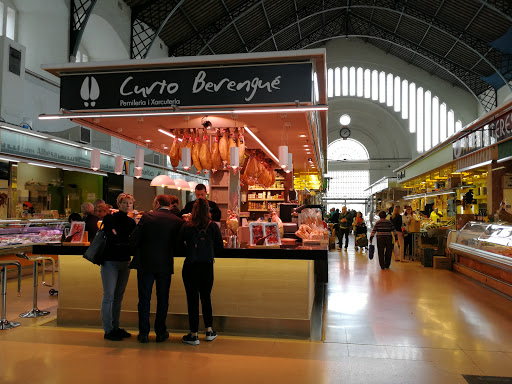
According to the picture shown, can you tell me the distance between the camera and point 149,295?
→ 15.0ft

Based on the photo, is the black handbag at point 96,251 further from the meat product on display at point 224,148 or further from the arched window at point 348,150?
the arched window at point 348,150

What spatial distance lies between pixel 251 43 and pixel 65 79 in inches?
684

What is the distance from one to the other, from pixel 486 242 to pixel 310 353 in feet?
16.5

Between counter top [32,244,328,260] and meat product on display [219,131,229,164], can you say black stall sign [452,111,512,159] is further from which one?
counter top [32,244,328,260]

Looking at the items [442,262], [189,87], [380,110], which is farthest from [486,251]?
[380,110]

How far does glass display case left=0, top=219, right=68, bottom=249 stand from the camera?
834cm

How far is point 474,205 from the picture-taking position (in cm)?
1227

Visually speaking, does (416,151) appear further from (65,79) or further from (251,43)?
(65,79)

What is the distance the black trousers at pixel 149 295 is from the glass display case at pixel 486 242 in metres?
5.07

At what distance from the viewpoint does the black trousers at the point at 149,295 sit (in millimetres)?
4527

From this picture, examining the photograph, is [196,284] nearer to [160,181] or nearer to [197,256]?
[197,256]

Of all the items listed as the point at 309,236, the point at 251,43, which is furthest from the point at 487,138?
the point at 251,43

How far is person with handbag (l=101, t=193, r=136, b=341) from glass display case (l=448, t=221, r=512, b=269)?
5.48 metres

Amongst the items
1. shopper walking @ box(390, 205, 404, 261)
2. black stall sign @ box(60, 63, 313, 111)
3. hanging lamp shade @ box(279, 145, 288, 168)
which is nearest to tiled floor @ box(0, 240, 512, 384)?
hanging lamp shade @ box(279, 145, 288, 168)
